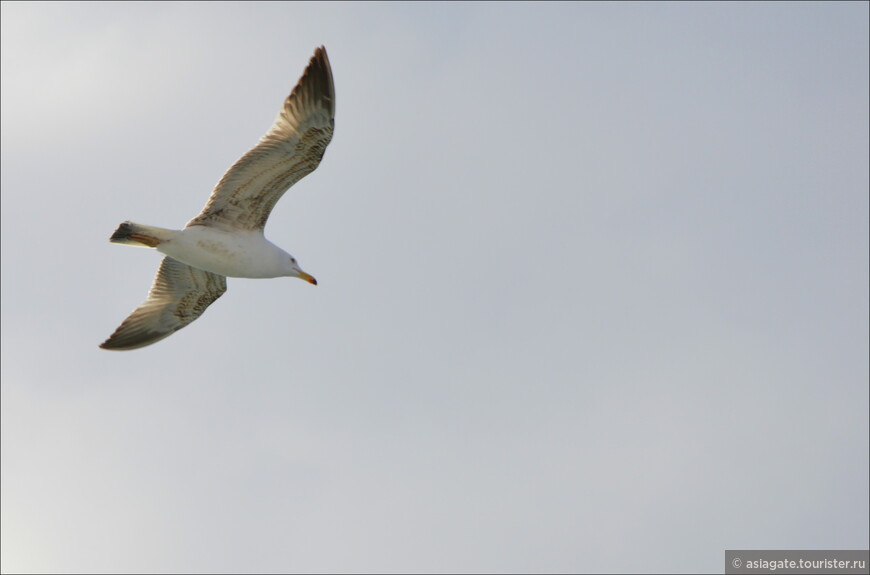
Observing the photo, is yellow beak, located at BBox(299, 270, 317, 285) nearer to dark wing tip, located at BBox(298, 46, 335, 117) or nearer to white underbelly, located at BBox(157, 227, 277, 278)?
white underbelly, located at BBox(157, 227, 277, 278)

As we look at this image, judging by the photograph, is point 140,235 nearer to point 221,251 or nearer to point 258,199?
point 221,251

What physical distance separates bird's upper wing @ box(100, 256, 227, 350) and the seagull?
3.20 feet

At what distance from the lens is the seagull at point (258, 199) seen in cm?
1905

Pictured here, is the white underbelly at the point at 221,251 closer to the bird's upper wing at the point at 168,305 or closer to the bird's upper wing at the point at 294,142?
the bird's upper wing at the point at 294,142

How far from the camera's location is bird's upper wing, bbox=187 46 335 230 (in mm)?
19016

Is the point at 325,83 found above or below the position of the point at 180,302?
above

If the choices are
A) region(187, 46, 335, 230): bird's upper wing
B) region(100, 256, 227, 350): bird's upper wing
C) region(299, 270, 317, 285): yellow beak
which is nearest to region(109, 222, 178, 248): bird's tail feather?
region(187, 46, 335, 230): bird's upper wing

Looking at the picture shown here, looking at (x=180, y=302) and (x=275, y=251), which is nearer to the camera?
(x=275, y=251)

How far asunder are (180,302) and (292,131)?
4829 mm

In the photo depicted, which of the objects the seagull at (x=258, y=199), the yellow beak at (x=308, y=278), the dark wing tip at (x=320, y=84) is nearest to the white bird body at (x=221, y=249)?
the seagull at (x=258, y=199)

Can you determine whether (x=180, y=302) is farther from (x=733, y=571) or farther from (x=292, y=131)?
(x=733, y=571)

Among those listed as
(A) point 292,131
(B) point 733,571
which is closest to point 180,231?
(A) point 292,131

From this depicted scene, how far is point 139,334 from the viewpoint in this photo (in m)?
22.7

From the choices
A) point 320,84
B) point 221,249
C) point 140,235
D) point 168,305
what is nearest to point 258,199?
point 221,249
